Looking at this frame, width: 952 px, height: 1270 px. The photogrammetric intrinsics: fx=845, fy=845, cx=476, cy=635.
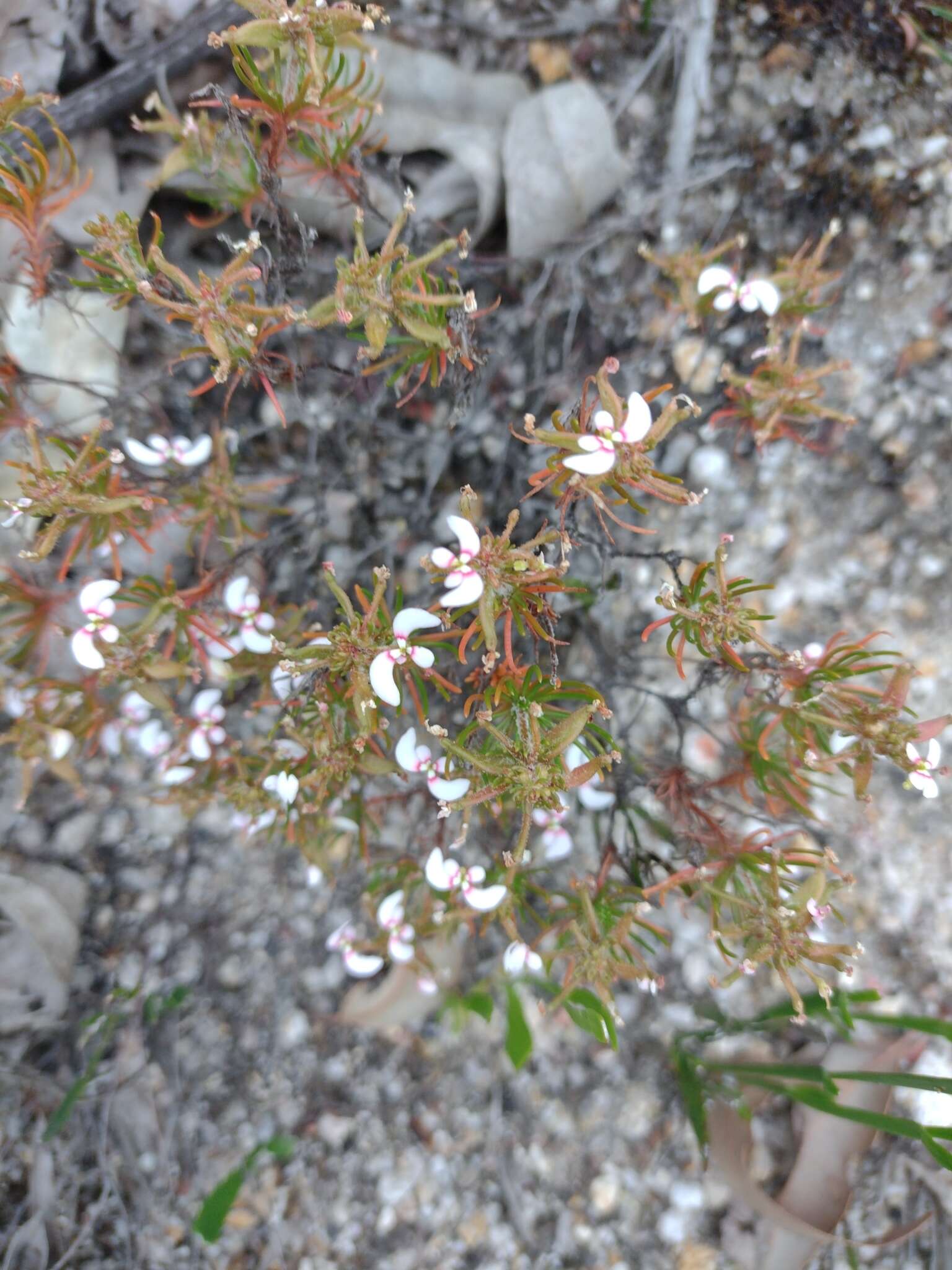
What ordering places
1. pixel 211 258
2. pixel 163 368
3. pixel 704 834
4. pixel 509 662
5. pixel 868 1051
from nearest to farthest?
pixel 509 662 → pixel 704 834 → pixel 163 368 → pixel 868 1051 → pixel 211 258

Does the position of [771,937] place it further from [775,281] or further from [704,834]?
[775,281]

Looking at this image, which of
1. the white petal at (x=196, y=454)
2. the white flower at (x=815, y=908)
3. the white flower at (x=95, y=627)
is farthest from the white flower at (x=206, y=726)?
the white flower at (x=815, y=908)

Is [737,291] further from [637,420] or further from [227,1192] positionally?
[227,1192]

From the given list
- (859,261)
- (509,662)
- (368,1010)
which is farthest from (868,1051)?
(859,261)

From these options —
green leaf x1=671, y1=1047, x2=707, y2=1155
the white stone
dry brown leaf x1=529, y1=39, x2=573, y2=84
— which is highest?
dry brown leaf x1=529, y1=39, x2=573, y2=84

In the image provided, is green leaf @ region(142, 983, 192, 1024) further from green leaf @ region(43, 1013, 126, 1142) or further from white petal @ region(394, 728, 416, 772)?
white petal @ region(394, 728, 416, 772)

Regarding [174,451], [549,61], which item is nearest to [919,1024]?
[174,451]

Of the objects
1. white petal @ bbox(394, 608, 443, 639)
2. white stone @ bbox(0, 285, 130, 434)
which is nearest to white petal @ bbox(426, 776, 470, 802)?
white petal @ bbox(394, 608, 443, 639)
